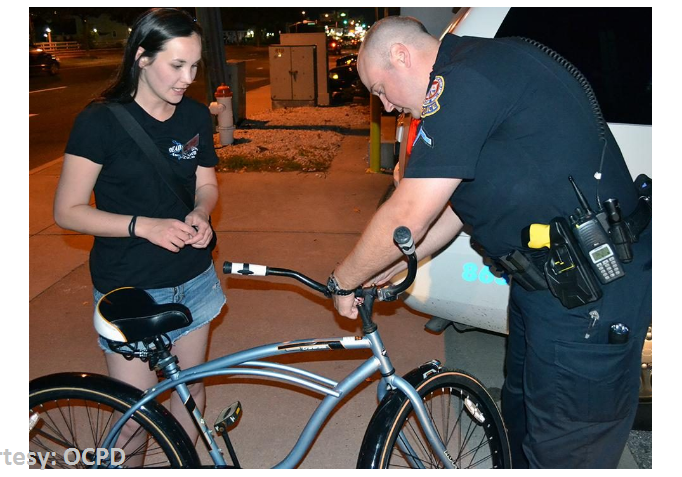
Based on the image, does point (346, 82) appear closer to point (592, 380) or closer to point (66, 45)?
point (592, 380)

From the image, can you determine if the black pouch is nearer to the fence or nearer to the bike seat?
the bike seat

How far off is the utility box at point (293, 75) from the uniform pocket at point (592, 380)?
12923 mm

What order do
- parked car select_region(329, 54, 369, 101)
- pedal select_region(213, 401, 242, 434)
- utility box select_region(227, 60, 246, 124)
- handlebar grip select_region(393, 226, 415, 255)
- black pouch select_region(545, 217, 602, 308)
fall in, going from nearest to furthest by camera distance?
1. handlebar grip select_region(393, 226, 415, 255)
2. black pouch select_region(545, 217, 602, 308)
3. pedal select_region(213, 401, 242, 434)
4. utility box select_region(227, 60, 246, 124)
5. parked car select_region(329, 54, 369, 101)

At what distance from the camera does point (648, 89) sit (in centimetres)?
316

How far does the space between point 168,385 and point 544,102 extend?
1.68 metres

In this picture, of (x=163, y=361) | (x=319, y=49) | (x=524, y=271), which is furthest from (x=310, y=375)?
(x=319, y=49)

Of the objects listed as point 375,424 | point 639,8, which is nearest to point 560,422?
point 375,424

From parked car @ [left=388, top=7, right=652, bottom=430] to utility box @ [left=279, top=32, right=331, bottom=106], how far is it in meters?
11.7

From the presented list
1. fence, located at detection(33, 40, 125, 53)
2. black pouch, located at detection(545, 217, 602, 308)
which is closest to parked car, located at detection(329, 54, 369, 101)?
black pouch, located at detection(545, 217, 602, 308)

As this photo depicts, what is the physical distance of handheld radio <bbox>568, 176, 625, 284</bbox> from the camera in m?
2.03

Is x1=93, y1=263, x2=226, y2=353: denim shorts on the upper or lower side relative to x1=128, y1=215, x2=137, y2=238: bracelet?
lower

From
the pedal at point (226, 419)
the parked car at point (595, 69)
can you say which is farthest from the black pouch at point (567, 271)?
the pedal at point (226, 419)

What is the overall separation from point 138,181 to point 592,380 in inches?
73.8

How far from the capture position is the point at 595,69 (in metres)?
3.22
